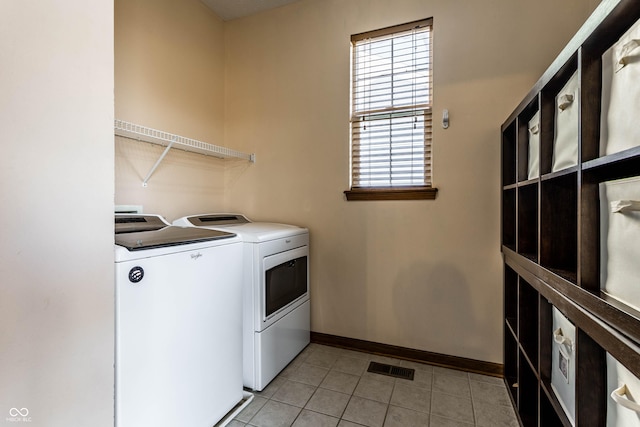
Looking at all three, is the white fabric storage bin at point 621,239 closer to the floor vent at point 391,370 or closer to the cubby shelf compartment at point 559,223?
the cubby shelf compartment at point 559,223

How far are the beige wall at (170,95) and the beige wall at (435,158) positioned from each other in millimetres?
185

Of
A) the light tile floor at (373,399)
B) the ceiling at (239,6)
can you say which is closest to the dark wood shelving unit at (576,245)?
the light tile floor at (373,399)

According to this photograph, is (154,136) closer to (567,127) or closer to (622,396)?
(567,127)

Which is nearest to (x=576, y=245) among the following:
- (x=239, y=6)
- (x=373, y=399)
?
(x=373, y=399)


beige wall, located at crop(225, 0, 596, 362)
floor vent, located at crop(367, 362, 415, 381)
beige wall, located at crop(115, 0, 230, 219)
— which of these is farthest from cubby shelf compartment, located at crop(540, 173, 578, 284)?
beige wall, located at crop(115, 0, 230, 219)

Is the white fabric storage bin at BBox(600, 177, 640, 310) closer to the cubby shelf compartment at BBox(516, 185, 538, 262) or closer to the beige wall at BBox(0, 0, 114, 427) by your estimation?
the cubby shelf compartment at BBox(516, 185, 538, 262)

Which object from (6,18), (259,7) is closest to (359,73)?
→ (259,7)

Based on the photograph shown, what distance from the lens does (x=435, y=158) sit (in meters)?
2.12

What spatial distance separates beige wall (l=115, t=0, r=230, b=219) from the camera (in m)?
1.96

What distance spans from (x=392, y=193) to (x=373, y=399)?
1346mm

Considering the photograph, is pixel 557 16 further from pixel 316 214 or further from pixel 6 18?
pixel 6 18

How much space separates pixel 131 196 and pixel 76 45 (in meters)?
1.35

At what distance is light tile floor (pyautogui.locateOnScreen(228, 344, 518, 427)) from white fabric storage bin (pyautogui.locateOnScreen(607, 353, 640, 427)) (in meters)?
1.00

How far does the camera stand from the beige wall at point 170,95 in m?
1.96
